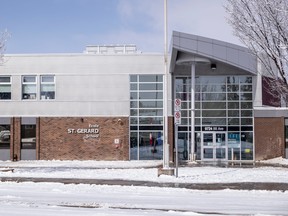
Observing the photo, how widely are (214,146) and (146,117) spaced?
5254 mm

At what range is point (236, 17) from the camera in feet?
49.2

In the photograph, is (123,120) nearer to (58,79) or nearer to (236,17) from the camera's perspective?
(58,79)

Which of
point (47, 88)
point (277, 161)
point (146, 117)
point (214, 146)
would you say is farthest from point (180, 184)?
point (47, 88)

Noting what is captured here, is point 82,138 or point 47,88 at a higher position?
point 47,88

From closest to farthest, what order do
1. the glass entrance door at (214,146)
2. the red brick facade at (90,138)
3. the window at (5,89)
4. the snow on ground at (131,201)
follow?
the snow on ground at (131,201) → the red brick facade at (90,138) → the glass entrance door at (214,146) → the window at (5,89)

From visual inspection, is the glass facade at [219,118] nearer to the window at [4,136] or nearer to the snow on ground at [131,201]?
the window at [4,136]

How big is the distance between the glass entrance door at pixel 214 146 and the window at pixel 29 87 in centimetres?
1265

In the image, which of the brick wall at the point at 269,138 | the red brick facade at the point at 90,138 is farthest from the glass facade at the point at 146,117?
the brick wall at the point at 269,138

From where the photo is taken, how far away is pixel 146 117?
34.5 metres

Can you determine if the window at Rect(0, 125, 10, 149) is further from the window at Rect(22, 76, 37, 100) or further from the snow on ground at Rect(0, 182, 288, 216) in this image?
the snow on ground at Rect(0, 182, 288, 216)

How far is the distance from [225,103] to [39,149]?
44.7 feet

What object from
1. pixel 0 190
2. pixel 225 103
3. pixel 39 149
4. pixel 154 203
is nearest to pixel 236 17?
pixel 154 203

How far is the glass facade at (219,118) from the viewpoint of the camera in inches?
1352

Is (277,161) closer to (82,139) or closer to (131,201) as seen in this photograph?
(82,139)
